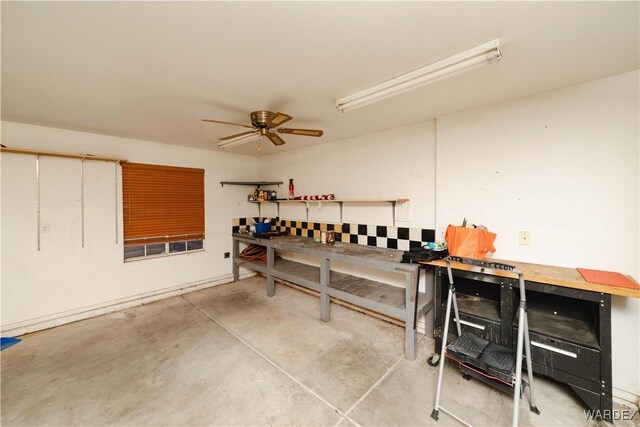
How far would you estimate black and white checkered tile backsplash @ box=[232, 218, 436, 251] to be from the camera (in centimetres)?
266

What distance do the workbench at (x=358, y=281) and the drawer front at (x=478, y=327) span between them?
0.29m

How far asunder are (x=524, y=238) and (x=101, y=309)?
185 inches

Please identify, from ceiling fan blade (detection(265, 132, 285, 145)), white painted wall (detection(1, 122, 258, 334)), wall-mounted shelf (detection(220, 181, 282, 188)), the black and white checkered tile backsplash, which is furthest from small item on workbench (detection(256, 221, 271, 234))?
ceiling fan blade (detection(265, 132, 285, 145))

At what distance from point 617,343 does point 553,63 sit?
6.44 ft

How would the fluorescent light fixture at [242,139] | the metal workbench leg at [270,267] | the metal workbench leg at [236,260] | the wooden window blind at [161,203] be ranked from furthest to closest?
the metal workbench leg at [236,260]
the metal workbench leg at [270,267]
the wooden window blind at [161,203]
the fluorescent light fixture at [242,139]

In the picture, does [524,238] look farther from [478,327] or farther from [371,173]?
[371,173]

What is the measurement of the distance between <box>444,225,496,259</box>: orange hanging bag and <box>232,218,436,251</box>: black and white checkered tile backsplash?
0.44 metres

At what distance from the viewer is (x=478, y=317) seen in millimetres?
1896

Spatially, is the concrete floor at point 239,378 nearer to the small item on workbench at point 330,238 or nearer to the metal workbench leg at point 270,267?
the metal workbench leg at point 270,267

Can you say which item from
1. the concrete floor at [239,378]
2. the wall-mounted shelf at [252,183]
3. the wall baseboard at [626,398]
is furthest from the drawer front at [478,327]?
the wall-mounted shelf at [252,183]

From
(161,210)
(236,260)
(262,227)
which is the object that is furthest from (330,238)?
(161,210)

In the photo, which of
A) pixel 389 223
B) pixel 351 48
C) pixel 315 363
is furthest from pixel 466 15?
pixel 315 363

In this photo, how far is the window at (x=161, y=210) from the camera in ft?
10.6

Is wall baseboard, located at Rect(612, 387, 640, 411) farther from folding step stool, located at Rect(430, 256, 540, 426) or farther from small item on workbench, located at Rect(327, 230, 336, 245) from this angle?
small item on workbench, located at Rect(327, 230, 336, 245)
